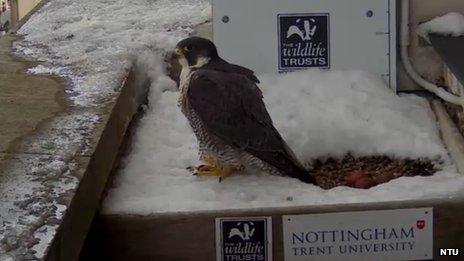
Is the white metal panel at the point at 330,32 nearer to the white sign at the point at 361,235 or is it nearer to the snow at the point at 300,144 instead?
the snow at the point at 300,144

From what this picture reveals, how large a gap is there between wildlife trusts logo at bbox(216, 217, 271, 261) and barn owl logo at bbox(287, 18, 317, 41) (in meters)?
1.34

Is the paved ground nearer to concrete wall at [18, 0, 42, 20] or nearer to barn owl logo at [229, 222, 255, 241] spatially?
Answer: barn owl logo at [229, 222, 255, 241]

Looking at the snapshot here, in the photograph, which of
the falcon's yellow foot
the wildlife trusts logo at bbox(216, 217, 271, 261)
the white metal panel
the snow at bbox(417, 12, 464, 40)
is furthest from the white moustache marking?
the snow at bbox(417, 12, 464, 40)

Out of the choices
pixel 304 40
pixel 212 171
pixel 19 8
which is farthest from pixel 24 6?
pixel 212 171

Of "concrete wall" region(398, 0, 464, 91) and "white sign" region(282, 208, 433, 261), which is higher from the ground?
"concrete wall" region(398, 0, 464, 91)

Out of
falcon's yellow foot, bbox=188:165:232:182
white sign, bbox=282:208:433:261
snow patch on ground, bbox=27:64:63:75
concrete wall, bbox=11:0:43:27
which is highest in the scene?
snow patch on ground, bbox=27:64:63:75

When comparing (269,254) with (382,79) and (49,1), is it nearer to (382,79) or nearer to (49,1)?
(382,79)

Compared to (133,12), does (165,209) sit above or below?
below

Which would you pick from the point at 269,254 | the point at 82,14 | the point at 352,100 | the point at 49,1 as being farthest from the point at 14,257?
the point at 49,1

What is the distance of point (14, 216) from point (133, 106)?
154cm

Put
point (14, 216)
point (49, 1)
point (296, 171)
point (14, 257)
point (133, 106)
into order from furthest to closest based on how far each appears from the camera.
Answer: point (49, 1)
point (133, 106)
point (296, 171)
point (14, 216)
point (14, 257)

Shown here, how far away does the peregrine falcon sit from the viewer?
3166mm

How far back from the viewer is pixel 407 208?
2947 millimetres

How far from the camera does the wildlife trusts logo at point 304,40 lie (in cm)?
407
